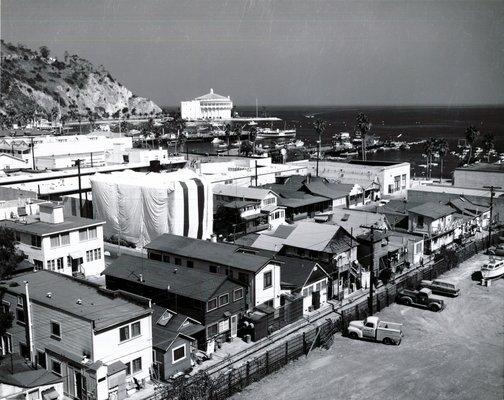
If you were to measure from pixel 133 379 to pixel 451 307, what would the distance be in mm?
16483

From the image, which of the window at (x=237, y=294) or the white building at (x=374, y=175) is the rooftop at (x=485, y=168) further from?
the window at (x=237, y=294)

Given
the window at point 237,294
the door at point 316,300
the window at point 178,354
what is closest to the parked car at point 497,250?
the door at point 316,300

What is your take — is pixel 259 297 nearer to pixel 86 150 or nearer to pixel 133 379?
pixel 133 379

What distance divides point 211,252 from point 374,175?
1306 inches

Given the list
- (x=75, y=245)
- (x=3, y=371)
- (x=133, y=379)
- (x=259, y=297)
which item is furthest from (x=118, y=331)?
(x=75, y=245)

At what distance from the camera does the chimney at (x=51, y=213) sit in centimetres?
2991

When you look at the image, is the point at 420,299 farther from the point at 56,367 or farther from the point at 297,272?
the point at 56,367

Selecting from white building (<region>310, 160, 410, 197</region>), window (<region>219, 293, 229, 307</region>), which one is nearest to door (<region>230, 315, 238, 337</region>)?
window (<region>219, 293, 229, 307</region>)

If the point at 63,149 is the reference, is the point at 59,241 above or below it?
below

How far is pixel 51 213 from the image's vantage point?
30.1 m

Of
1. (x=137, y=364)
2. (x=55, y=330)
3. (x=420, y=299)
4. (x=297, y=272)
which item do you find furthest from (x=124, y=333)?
(x=420, y=299)

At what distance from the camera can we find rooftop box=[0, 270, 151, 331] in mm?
18391

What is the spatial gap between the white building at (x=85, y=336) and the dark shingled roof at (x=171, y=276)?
284 centimetres

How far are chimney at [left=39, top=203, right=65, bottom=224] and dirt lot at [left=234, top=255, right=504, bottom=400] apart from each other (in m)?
16.6
